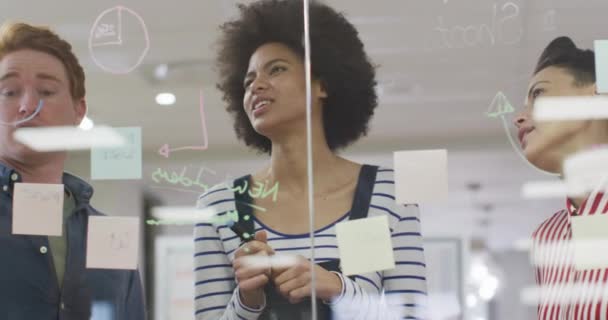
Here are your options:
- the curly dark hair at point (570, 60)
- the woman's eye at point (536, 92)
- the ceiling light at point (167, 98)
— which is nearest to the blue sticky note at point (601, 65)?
the curly dark hair at point (570, 60)

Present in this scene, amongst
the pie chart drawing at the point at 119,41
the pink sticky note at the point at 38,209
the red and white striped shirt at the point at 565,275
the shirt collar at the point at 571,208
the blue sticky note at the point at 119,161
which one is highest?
the pie chart drawing at the point at 119,41

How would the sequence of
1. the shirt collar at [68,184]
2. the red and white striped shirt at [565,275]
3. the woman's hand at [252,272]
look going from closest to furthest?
the red and white striped shirt at [565,275] → the woman's hand at [252,272] → the shirt collar at [68,184]

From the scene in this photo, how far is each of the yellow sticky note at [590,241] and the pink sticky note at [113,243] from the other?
110 cm

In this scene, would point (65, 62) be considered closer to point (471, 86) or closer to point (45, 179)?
point (45, 179)

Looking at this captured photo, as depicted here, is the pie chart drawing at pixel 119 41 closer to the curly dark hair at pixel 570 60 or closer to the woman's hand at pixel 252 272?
the woman's hand at pixel 252 272

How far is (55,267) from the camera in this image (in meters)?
1.95

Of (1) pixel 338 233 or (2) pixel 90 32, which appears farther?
(2) pixel 90 32

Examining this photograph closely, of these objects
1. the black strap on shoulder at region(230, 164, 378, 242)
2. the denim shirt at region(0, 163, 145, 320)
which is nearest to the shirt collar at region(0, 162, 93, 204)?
the denim shirt at region(0, 163, 145, 320)

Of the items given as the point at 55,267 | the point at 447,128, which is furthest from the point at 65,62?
the point at 447,128

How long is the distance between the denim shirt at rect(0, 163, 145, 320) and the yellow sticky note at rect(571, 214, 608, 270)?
1101 mm

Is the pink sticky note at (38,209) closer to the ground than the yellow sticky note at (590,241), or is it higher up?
higher up

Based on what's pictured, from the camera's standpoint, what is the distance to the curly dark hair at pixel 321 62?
1974 millimetres

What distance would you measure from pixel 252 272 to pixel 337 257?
215 mm

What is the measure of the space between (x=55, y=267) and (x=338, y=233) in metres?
0.73
